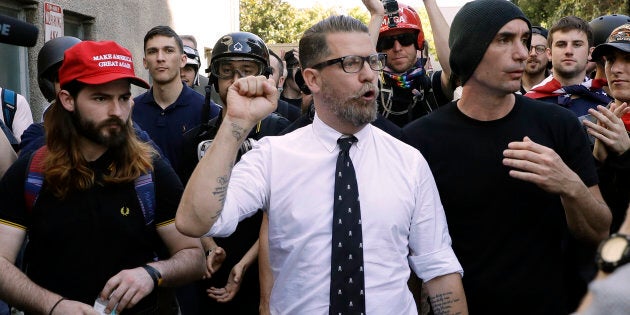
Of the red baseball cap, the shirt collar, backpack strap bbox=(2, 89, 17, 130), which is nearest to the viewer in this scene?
the shirt collar

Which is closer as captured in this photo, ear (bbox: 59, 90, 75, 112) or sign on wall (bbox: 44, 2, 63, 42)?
ear (bbox: 59, 90, 75, 112)

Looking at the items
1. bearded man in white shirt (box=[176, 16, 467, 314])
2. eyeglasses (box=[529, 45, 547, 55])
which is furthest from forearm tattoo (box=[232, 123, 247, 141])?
eyeglasses (box=[529, 45, 547, 55])

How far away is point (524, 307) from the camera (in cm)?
365

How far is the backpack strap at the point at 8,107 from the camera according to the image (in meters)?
Result: 5.14

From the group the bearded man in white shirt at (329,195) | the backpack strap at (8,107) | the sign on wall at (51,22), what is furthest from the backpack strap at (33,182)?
the sign on wall at (51,22)

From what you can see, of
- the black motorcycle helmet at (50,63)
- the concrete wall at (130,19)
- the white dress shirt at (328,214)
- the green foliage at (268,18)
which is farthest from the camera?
the green foliage at (268,18)

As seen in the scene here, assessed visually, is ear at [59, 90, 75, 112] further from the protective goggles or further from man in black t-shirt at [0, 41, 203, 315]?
the protective goggles

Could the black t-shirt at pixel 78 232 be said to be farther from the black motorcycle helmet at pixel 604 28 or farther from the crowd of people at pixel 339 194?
the black motorcycle helmet at pixel 604 28

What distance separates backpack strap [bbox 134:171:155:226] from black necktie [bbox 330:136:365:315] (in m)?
0.96

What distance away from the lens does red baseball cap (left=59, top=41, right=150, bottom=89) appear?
376 centimetres

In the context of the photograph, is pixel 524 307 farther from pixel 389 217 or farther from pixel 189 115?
pixel 189 115

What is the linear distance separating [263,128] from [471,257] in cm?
181

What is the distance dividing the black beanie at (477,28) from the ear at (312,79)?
0.79m

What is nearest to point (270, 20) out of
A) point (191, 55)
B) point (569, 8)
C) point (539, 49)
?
point (569, 8)
